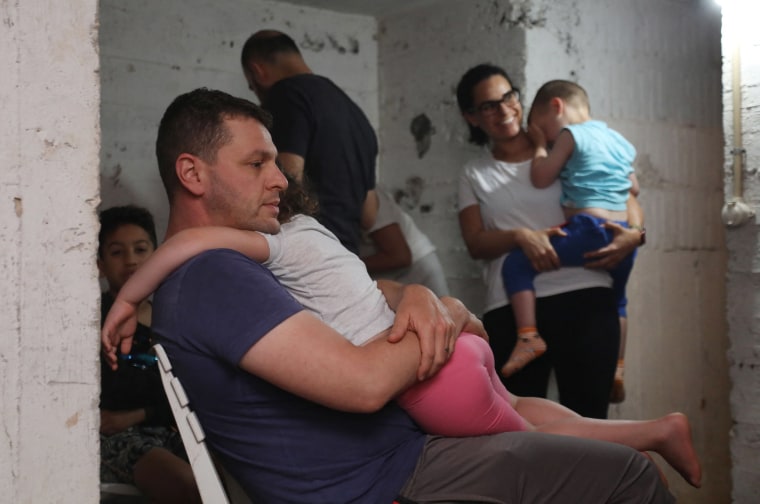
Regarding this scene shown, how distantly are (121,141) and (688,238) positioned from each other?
111 inches

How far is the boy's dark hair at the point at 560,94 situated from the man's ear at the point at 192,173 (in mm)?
2103

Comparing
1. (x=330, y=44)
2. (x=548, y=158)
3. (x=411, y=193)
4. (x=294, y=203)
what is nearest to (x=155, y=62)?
(x=330, y=44)

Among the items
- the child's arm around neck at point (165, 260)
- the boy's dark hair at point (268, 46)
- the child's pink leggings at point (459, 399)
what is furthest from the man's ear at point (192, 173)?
the boy's dark hair at point (268, 46)

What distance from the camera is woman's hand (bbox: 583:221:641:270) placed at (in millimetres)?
3529

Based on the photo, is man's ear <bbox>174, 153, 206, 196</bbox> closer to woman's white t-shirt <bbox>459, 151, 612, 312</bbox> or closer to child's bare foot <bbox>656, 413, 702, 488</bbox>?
child's bare foot <bbox>656, 413, 702, 488</bbox>

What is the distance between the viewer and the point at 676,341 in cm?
455

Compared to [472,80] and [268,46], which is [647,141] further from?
[268,46]

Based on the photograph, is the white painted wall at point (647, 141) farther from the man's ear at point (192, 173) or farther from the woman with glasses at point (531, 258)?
the man's ear at point (192, 173)

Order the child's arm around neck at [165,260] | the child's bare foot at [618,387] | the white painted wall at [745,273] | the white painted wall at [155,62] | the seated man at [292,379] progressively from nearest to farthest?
the seated man at [292,379] < the child's arm around neck at [165,260] < the white painted wall at [745,273] < the child's bare foot at [618,387] < the white painted wall at [155,62]

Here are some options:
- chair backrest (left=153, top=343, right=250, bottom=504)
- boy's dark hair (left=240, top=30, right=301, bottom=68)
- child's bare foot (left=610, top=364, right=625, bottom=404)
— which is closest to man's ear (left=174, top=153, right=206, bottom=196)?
chair backrest (left=153, top=343, right=250, bottom=504)

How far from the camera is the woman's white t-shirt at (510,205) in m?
3.63

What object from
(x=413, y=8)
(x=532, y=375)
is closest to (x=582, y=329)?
(x=532, y=375)

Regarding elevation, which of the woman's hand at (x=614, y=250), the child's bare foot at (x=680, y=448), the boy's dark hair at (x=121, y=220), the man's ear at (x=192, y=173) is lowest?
the child's bare foot at (x=680, y=448)

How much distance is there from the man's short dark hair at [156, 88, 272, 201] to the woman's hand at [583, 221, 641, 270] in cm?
188
